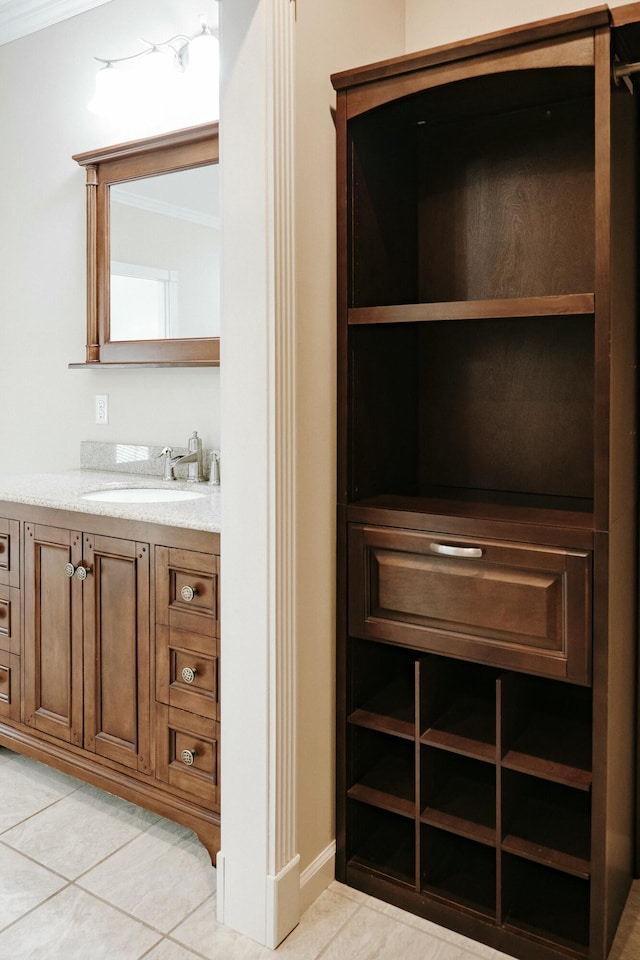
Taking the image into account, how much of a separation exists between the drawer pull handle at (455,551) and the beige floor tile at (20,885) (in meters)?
1.26

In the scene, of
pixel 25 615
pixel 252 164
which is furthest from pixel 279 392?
pixel 25 615

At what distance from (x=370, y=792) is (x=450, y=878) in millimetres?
277

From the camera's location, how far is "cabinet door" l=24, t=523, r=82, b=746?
2193 millimetres

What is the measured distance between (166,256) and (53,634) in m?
1.31

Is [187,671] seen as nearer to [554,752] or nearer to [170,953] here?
[170,953]

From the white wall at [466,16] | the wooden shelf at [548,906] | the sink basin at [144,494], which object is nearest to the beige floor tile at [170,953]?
the wooden shelf at [548,906]

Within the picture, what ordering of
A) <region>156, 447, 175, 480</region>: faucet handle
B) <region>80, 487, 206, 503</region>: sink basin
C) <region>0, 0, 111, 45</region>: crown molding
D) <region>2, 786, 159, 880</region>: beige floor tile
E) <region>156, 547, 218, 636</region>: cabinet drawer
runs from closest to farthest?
<region>156, 547, 218, 636</region>: cabinet drawer → <region>2, 786, 159, 880</region>: beige floor tile → <region>80, 487, 206, 503</region>: sink basin → <region>156, 447, 175, 480</region>: faucet handle → <region>0, 0, 111, 45</region>: crown molding

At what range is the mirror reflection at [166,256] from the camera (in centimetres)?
252

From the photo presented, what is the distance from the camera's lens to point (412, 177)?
2.02 m

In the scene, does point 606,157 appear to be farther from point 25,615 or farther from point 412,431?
point 25,615

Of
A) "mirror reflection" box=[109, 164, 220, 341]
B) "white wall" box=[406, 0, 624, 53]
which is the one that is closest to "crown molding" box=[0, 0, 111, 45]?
"mirror reflection" box=[109, 164, 220, 341]

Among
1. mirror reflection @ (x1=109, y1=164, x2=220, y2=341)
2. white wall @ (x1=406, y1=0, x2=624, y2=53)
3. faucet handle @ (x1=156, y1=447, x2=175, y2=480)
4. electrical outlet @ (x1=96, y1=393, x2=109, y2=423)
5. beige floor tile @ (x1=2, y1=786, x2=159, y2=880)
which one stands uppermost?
white wall @ (x1=406, y1=0, x2=624, y2=53)

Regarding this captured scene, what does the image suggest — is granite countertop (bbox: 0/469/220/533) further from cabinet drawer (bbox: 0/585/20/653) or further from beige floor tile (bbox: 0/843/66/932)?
beige floor tile (bbox: 0/843/66/932)

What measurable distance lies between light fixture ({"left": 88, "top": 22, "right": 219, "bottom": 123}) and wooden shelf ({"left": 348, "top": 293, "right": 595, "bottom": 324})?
121 cm
